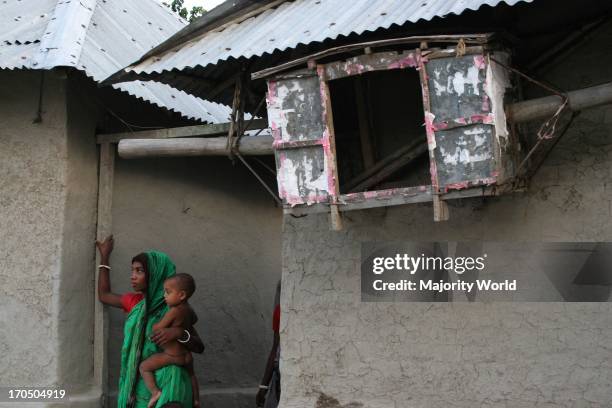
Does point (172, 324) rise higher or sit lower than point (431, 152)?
lower

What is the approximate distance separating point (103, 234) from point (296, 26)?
2471mm

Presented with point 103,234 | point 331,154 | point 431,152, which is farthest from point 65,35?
point 431,152

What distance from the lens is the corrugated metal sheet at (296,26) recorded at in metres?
4.63

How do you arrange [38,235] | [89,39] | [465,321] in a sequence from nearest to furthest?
1. [465,321]
2. [38,235]
3. [89,39]

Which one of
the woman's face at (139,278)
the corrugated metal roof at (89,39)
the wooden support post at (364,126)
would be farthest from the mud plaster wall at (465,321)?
the corrugated metal roof at (89,39)

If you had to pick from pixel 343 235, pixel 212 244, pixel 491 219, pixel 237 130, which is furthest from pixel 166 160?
pixel 491 219

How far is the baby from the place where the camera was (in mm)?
5941

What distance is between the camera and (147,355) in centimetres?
607

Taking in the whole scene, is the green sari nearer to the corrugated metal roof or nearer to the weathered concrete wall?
the weathered concrete wall

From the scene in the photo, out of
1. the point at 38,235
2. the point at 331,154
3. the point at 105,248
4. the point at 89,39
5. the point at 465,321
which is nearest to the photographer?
the point at 331,154

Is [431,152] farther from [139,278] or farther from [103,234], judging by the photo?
[103,234]

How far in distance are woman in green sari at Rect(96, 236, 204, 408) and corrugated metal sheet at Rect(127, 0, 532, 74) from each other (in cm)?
152

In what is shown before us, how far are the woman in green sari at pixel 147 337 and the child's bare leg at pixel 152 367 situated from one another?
4cm

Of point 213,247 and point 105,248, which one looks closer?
point 105,248
